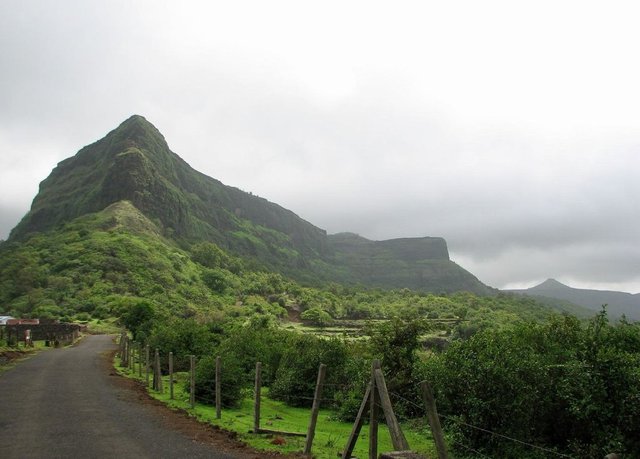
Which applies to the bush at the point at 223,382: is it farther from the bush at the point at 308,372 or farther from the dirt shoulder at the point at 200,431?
the bush at the point at 308,372

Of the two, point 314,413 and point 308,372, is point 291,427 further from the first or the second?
point 308,372

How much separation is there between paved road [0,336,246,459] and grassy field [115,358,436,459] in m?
1.39

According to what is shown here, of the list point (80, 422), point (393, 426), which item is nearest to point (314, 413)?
point (393, 426)

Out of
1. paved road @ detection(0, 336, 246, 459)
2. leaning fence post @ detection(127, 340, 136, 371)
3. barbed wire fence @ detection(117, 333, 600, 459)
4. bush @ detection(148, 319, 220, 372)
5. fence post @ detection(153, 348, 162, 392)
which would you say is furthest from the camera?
leaning fence post @ detection(127, 340, 136, 371)

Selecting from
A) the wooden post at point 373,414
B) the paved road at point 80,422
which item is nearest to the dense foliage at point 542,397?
the wooden post at point 373,414

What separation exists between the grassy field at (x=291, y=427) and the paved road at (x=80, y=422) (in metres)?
1.39

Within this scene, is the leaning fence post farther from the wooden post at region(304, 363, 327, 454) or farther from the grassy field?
the wooden post at region(304, 363, 327, 454)

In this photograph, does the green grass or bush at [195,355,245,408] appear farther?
the green grass

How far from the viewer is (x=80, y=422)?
49.6 feet

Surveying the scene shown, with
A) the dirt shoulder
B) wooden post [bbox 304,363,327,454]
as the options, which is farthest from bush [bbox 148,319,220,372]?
wooden post [bbox 304,363,327,454]

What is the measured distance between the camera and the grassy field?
12960 mm

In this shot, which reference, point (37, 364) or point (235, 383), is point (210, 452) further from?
point (37, 364)

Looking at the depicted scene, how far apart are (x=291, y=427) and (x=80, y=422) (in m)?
6.70

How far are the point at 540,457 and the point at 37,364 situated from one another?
3145cm
